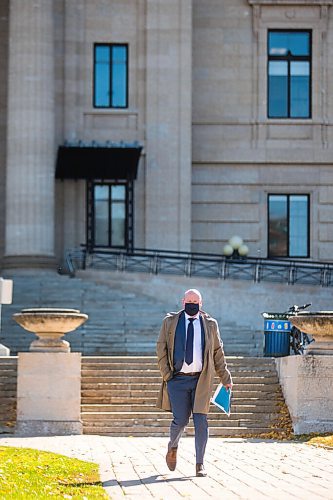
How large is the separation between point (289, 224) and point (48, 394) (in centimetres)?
2280

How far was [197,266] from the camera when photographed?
130ft

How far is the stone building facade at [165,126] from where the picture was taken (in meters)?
40.2

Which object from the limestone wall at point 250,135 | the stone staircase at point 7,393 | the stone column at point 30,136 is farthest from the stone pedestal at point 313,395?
the limestone wall at point 250,135

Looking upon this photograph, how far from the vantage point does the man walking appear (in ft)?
45.2

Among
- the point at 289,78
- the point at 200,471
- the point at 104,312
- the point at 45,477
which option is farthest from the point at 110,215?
the point at 45,477

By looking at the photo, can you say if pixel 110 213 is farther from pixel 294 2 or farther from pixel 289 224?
pixel 294 2

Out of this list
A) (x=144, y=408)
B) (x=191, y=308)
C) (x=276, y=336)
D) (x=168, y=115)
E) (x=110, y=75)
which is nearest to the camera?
(x=191, y=308)

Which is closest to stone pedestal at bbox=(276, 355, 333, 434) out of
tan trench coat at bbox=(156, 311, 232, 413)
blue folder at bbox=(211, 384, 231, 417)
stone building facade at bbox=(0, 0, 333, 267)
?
blue folder at bbox=(211, 384, 231, 417)

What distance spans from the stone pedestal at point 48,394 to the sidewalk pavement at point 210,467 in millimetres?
848

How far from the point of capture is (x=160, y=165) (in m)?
41.5

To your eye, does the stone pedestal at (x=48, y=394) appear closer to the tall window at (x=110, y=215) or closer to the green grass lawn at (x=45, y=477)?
the green grass lawn at (x=45, y=477)

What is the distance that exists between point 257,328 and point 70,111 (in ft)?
34.2

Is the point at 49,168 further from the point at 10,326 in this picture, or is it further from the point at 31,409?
the point at 31,409

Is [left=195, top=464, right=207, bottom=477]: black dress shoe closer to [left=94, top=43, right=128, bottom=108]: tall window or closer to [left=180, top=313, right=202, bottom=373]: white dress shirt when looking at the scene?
[left=180, top=313, right=202, bottom=373]: white dress shirt
